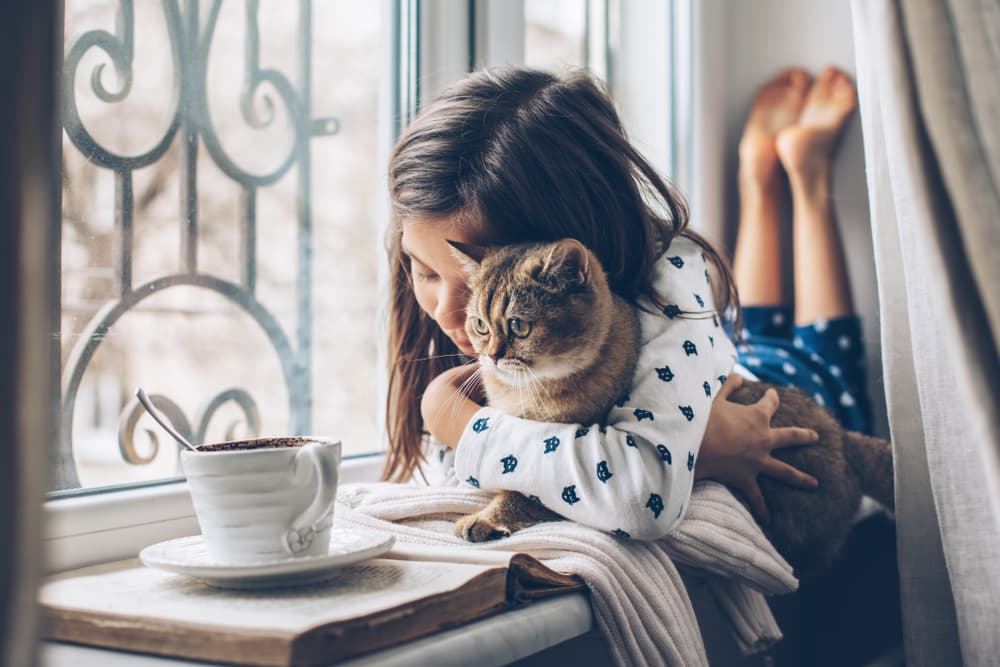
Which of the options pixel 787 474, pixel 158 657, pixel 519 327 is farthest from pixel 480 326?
pixel 158 657

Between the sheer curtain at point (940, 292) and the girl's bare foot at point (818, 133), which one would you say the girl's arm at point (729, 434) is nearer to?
the sheer curtain at point (940, 292)

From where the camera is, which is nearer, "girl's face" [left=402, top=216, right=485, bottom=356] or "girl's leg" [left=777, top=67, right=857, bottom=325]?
"girl's face" [left=402, top=216, right=485, bottom=356]

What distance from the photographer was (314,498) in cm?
67

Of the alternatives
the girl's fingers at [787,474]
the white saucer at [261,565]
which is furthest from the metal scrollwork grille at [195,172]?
the girl's fingers at [787,474]

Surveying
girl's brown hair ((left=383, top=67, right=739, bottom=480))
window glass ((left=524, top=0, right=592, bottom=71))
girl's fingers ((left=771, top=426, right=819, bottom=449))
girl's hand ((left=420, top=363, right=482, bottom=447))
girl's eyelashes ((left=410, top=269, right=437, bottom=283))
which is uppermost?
window glass ((left=524, top=0, right=592, bottom=71))

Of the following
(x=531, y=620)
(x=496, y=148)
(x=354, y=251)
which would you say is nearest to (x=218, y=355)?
(x=354, y=251)

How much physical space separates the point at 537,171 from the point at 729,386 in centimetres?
39

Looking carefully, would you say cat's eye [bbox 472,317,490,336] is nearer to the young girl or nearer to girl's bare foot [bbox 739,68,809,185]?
the young girl

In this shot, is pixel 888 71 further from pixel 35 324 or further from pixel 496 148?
pixel 35 324

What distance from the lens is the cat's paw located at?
87 cm

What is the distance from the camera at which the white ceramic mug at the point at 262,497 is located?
647mm

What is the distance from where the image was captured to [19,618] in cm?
34

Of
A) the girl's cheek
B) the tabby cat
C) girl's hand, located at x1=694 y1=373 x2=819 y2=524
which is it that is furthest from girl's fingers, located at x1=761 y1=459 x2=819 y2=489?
the girl's cheek

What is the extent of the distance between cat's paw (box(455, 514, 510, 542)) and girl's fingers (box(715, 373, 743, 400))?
355 mm
